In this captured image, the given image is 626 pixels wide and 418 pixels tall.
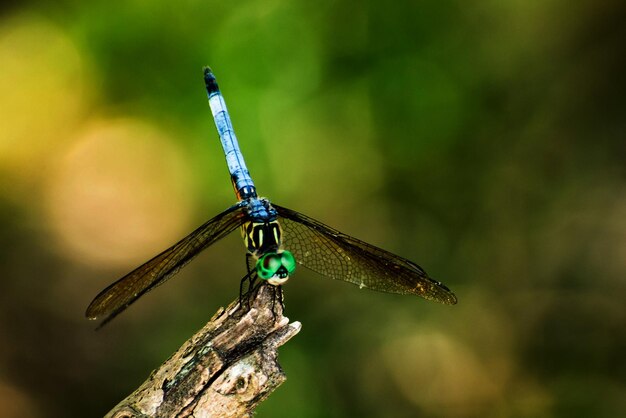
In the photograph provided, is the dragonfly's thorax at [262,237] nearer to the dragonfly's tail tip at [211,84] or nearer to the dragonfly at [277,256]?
the dragonfly at [277,256]

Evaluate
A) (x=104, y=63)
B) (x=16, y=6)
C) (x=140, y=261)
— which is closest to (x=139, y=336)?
(x=140, y=261)

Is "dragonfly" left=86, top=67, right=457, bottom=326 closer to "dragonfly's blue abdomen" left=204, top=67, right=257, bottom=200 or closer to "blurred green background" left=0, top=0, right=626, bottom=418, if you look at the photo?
"dragonfly's blue abdomen" left=204, top=67, right=257, bottom=200

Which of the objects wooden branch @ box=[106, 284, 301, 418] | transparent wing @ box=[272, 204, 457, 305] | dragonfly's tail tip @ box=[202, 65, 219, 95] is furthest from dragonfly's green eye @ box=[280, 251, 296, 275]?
dragonfly's tail tip @ box=[202, 65, 219, 95]

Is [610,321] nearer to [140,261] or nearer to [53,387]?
[140,261]

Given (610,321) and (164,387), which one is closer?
(164,387)

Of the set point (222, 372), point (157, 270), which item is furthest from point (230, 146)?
point (222, 372)

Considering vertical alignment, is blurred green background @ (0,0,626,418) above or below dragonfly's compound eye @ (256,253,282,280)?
above

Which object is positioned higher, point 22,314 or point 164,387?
point 22,314
